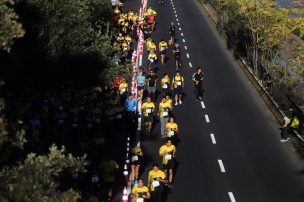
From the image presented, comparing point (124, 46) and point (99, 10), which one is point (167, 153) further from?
point (124, 46)

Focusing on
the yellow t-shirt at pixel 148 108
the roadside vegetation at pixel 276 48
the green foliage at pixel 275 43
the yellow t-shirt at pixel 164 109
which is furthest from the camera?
the green foliage at pixel 275 43

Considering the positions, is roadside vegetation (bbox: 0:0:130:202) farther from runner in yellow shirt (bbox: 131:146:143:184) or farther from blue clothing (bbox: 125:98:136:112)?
runner in yellow shirt (bbox: 131:146:143:184)

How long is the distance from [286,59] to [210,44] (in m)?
11.5

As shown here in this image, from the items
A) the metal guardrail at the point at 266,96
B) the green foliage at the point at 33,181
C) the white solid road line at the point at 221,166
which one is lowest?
the metal guardrail at the point at 266,96

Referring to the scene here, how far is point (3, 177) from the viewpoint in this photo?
8969 mm

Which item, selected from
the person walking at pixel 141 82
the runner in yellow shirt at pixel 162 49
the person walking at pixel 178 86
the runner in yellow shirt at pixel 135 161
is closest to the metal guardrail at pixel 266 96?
the person walking at pixel 178 86

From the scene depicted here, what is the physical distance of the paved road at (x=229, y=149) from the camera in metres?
18.0

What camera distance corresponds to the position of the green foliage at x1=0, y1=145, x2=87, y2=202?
28.0ft

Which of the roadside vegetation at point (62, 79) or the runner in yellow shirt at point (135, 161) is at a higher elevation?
the roadside vegetation at point (62, 79)

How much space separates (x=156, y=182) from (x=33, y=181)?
7420 millimetres

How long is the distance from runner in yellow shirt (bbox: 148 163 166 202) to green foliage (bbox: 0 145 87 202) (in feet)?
21.8

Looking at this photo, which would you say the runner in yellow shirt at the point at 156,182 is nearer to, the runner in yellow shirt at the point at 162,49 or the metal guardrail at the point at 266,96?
the metal guardrail at the point at 266,96

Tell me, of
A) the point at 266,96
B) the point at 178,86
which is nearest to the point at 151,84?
the point at 178,86

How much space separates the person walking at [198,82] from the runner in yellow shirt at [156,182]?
11125 mm
